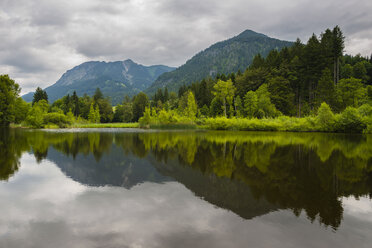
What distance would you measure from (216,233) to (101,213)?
9.33ft

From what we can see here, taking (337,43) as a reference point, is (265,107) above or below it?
below

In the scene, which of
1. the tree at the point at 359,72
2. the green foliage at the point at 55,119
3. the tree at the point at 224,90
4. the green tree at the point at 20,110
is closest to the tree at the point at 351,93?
the tree at the point at 224,90

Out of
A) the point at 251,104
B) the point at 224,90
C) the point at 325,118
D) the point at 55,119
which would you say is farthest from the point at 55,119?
the point at 325,118

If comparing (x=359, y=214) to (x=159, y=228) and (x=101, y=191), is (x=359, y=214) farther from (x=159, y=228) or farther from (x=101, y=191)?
(x=101, y=191)

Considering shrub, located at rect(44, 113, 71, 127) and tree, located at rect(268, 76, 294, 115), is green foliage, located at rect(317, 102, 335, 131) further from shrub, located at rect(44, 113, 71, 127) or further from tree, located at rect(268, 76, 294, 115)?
shrub, located at rect(44, 113, 71, 127)

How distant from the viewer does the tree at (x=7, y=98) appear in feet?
185

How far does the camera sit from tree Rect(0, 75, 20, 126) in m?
56.3

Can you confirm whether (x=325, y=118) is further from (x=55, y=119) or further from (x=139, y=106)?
(x=139, y=106)

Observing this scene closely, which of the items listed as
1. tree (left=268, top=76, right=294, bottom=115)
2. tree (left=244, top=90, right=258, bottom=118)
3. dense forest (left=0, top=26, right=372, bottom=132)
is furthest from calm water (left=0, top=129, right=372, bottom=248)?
tree (left=268, top=76, right=294, bottom=115)

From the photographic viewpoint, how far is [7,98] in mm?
57094

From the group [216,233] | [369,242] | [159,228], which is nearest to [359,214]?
[369,242]

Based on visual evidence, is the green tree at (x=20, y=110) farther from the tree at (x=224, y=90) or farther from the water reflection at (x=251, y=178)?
the water reflection at (x=251, y=178)

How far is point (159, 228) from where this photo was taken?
4.62 m

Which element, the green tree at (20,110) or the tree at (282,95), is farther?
the green tree at (20,110)
